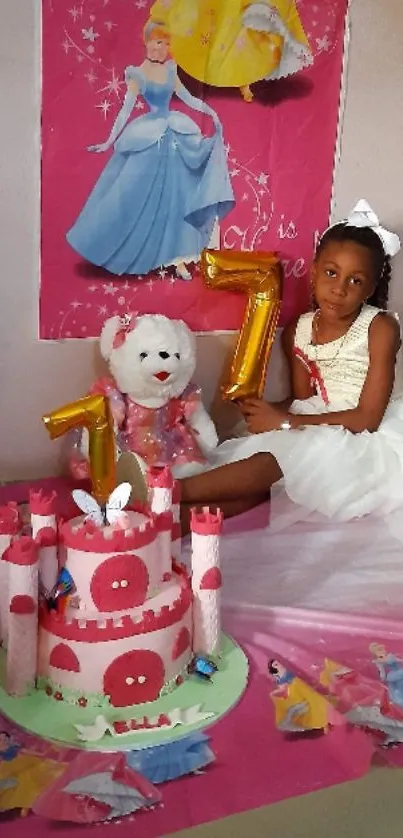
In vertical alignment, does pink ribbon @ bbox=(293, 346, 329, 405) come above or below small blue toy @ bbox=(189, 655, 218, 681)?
above

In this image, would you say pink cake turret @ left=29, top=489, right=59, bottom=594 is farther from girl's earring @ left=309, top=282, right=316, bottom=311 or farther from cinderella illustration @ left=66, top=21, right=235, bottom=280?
girl's earring @ left=309, top=282, right=316, bottom=311

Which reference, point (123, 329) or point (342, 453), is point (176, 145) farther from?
point (342, 453)

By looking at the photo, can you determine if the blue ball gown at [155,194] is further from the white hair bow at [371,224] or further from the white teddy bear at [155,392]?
the white hair bow at [371,224]

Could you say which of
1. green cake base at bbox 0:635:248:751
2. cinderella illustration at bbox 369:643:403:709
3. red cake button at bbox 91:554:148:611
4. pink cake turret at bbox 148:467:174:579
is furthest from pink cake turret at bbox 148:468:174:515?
cinderella illustration at bbox 369:643:403:709

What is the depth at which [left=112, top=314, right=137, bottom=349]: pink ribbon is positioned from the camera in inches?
69.7

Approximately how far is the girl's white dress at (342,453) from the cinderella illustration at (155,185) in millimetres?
392

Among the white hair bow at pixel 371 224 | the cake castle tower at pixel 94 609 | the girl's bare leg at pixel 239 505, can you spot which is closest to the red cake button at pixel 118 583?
the cake castle tower at pixel 94 609

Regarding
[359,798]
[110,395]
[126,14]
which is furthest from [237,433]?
[359,798]

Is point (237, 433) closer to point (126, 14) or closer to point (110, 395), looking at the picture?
point (110, 395)

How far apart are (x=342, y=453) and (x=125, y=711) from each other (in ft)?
2.66

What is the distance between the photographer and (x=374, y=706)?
3.84 ft

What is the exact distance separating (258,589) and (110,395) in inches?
21.9

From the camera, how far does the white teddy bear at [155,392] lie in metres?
1.76

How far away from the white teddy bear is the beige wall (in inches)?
4.6
